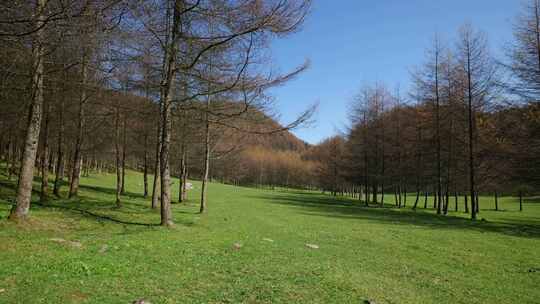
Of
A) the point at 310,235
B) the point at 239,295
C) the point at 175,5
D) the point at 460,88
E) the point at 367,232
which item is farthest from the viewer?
the point at 460,88

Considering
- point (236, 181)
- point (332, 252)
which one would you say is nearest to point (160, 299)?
point (332, 252)

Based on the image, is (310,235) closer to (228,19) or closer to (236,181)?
(228,19)

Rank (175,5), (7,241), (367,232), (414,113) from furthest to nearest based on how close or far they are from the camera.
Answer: (414,113) → (367,232) → (175,5) → (7,241)

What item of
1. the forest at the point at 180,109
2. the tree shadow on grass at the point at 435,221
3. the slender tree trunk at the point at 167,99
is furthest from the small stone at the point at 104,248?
the tree shadow on grass at the point at 435,221

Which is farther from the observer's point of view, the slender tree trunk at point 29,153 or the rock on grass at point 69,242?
the slender tree trunk at point 29,153

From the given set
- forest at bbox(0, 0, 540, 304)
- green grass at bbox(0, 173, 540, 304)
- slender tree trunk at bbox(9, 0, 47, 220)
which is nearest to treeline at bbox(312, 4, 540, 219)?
forest at bbox(0, 0, 540, 304)

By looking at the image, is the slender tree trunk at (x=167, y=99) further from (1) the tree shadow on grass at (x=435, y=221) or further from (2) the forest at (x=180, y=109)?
(1) the tree shadow on grass at (x=435, y=221)

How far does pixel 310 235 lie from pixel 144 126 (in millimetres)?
11766

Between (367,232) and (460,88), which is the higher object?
(460,88)

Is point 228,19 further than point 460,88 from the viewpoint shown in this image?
No

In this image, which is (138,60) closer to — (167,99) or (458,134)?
(167,99)

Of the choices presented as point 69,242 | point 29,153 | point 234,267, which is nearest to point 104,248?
point 69,242

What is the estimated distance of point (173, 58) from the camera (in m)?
9.43

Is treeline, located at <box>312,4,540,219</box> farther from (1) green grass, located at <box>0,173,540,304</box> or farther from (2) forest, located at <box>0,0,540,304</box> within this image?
(1) green grass, located at <box>0,173,540,304</box>
